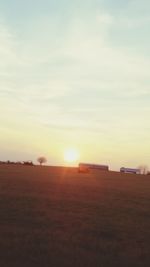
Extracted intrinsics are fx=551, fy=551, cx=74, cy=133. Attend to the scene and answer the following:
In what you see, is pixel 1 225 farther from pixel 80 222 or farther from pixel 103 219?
pixel 103 219

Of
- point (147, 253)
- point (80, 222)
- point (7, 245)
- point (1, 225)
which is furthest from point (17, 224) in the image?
point (147, 253)

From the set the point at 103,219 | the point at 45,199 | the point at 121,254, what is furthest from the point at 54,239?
the point at 45,199

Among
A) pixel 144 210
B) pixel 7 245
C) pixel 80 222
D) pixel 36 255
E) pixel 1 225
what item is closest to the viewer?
pixel 36 255

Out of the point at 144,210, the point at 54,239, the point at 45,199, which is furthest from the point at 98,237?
the point at 45,199

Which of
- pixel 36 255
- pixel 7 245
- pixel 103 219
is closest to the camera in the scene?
pixel 36 255

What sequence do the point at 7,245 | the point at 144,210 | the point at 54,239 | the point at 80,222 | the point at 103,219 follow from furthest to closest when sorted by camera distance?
the point at 144,210
the point at 103,219
the point at 80,222
the point at 54,239
the point at 7,245

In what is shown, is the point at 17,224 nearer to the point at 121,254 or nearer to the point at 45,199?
the point at 121,254

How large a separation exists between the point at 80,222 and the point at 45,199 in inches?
399

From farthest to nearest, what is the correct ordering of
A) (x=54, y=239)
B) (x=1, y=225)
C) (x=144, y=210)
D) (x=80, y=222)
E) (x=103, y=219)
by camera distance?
(x=144, y=210) < (x=103, y=219) < (x=80, y=222) < (x=1, y=225) < (x=54, y=239)

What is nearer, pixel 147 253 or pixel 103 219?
pixel 147 253

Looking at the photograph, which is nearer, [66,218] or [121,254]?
[121,254]

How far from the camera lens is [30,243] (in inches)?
696

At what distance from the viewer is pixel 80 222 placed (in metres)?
23.4

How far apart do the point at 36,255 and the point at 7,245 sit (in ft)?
4.73
